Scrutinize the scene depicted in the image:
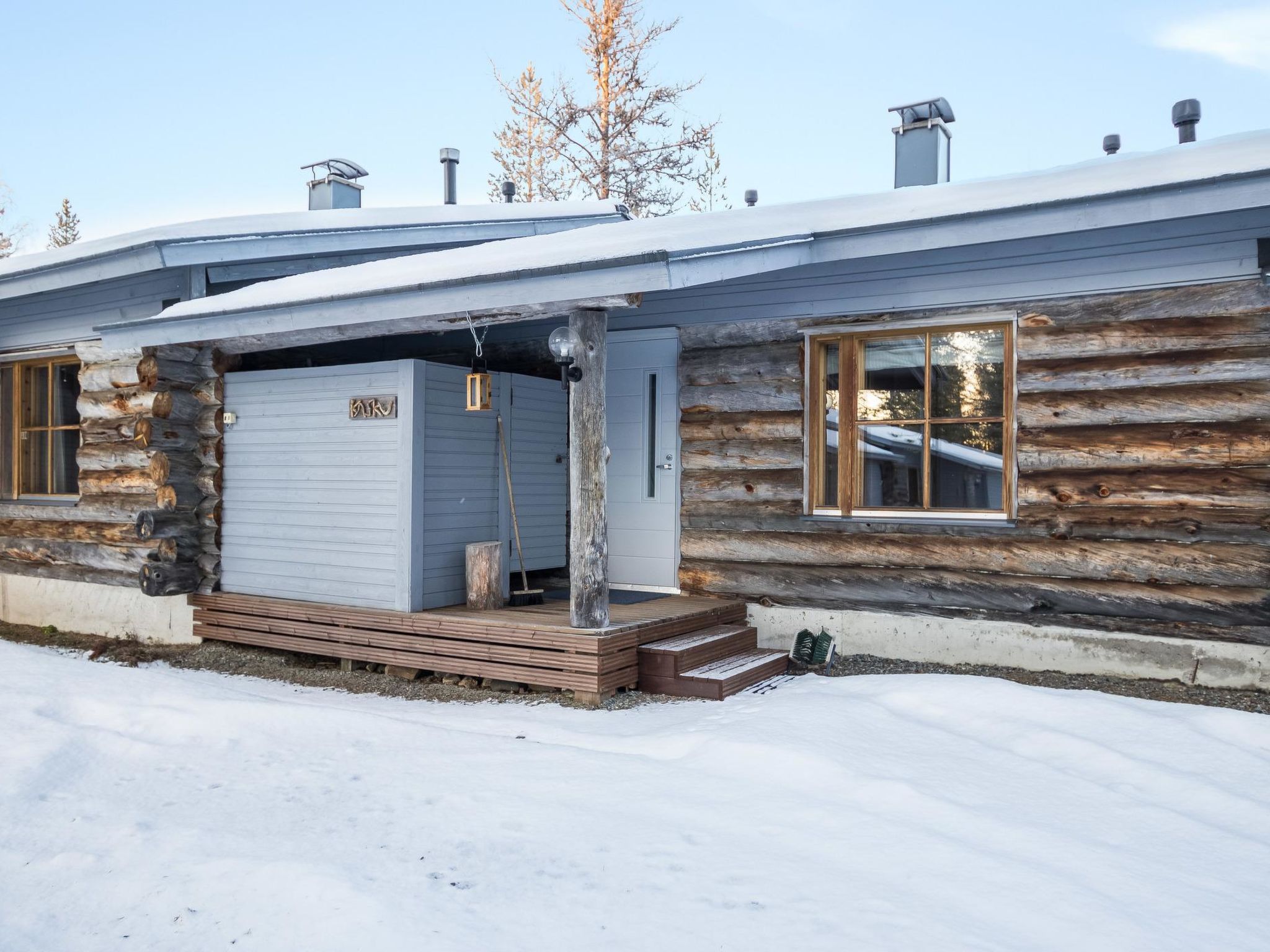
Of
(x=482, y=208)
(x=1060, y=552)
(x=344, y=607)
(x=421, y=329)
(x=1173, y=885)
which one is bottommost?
(x=1173, y=885)

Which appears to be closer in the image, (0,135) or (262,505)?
(262,505)

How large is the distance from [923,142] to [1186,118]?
7.41 ft

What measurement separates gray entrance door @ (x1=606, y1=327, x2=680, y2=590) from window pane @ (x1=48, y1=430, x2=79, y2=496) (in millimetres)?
5957

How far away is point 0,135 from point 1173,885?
115 feet

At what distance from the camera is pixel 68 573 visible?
31.6ft

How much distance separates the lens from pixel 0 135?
28.5m

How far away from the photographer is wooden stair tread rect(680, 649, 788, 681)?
5.99 metres

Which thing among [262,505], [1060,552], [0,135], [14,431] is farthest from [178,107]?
[1060,552]

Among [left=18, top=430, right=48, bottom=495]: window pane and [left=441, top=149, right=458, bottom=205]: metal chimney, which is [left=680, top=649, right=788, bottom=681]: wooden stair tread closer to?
[left=441, top=149, right=458, bottom=205]: metal chimney

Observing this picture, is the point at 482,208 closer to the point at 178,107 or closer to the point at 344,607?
the point at 344,607

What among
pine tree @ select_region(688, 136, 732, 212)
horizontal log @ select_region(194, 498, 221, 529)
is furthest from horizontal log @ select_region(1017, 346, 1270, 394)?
pine tree @ select_region(688, 136, 732, 212)

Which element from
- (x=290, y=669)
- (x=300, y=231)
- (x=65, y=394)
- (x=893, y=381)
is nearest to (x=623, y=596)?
(x=290, y=669)

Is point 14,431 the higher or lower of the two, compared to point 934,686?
higher

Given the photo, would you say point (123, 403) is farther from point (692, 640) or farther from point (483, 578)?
point (692, 640)
